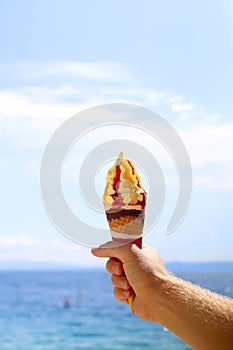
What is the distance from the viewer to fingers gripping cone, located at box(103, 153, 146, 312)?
2.03 metres

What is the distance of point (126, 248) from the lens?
6.50 feet

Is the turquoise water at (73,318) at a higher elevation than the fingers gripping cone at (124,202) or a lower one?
higher

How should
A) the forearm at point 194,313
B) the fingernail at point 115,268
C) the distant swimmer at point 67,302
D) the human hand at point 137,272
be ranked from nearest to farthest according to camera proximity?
1. the forearm at point 194,313
2. the human hand at point 137,272
3. the fingernail at point 115,268
4. the distant swimmer at point 67,302

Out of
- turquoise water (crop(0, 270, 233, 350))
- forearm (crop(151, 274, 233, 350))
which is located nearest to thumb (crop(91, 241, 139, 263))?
forearm (crop(151, 274, 233, 350))

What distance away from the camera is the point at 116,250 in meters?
2.00

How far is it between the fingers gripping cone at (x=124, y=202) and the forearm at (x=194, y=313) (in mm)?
188

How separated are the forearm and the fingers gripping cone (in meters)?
0.19

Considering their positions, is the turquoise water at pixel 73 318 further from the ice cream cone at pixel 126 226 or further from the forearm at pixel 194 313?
the forearm at pixel 194 313

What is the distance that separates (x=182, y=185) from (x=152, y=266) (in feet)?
0.94

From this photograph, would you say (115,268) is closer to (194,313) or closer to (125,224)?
(125,224)

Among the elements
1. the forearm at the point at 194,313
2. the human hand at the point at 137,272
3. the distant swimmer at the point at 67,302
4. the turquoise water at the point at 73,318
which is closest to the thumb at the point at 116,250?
the human hand at the point at 137,272

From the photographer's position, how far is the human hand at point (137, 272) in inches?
75.6

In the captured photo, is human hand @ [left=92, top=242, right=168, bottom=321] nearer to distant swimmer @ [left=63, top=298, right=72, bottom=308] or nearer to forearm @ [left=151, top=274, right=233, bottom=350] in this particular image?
forearm @ [left=151, top=274, right=233, bottom=350]

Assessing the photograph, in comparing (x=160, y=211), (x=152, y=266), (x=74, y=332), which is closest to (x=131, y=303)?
→ (x=152, y=266)
